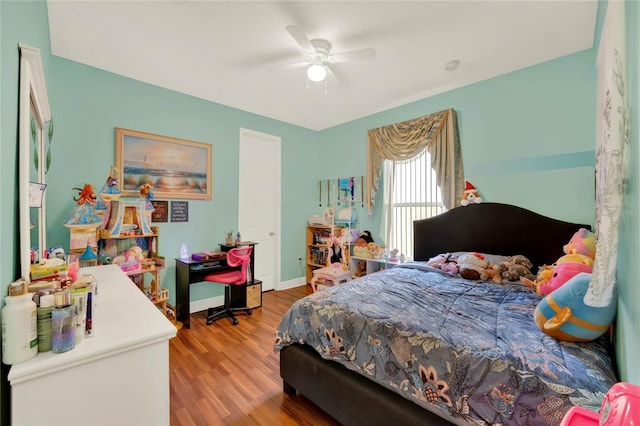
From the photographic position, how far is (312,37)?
2.32m

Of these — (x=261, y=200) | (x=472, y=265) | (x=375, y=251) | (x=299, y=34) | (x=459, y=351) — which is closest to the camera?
(x=459, y=351)

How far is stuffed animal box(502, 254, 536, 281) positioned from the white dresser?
8.73ft

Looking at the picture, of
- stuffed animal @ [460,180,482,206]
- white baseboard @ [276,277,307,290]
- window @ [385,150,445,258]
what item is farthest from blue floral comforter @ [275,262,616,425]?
white baseboard @ [276,277,307,290]

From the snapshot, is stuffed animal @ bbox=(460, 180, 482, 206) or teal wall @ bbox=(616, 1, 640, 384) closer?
teal wall @ bbox=(616, 1, 640, 384)

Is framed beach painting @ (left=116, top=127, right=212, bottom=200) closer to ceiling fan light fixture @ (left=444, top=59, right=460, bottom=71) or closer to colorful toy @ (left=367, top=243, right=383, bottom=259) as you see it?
colorful toy @ (left=367, top=243, right=383, bottom=259)

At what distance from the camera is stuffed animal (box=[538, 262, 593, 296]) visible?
5.79 feet

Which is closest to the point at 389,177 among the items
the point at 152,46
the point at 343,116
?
the point at 343,116

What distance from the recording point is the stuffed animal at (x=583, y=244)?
2.05 meters

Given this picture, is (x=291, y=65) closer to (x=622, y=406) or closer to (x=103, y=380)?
(x=103, y=380)

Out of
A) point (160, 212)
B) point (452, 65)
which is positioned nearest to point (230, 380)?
point (160, 212)

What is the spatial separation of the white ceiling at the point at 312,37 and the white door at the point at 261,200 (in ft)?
3.22

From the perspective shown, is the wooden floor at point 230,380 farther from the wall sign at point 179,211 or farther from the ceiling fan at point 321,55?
the ceiling fan at point 321,55

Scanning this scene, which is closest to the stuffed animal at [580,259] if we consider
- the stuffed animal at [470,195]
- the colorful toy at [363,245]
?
the stuffed animal at [470,195]

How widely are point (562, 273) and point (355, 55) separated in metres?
2.22
